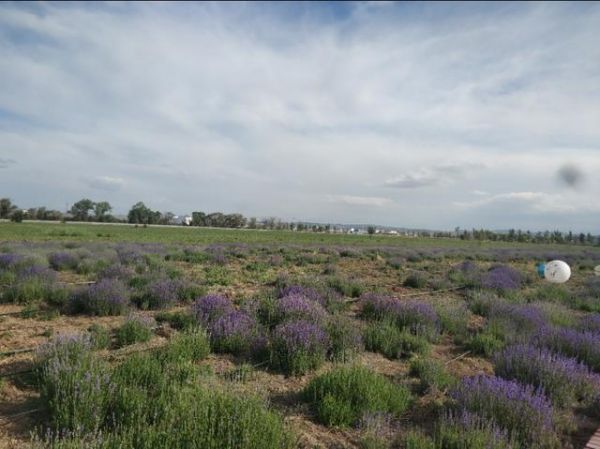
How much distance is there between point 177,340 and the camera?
18.8ft

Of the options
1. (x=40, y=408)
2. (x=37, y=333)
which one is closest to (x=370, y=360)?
(x=40, y=408)

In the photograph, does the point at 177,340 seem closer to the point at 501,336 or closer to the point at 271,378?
the point at 271,378

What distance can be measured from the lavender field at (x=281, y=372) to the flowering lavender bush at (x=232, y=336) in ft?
0.06

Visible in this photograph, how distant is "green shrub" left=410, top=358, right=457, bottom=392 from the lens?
5.34 metres

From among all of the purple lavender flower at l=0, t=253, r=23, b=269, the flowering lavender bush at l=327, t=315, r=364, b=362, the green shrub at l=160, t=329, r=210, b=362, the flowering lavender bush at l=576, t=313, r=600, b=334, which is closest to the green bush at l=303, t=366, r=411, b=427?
the flowering lavender bush at l=327, t=315, r=364, b=362

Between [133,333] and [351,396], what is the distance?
3653 millimetres

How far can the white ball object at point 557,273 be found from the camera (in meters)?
17.1

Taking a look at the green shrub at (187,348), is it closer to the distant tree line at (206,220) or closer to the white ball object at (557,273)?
the white ball object at (557,273)

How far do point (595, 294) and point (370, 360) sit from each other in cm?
1133

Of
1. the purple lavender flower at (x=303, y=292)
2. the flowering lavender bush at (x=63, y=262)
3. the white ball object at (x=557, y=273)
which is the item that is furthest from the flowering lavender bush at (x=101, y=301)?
the white ball object at (x=557, y=273)

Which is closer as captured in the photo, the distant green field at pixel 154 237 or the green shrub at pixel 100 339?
the green shrub at pixel 100 339

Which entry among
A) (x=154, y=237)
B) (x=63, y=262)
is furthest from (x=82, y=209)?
(x=63, y=262)

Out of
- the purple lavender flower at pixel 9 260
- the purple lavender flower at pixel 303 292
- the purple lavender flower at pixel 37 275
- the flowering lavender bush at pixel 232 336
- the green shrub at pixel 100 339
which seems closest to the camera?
the green shrub at pixel 100 339

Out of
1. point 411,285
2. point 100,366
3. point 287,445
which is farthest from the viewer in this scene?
point 411,285
